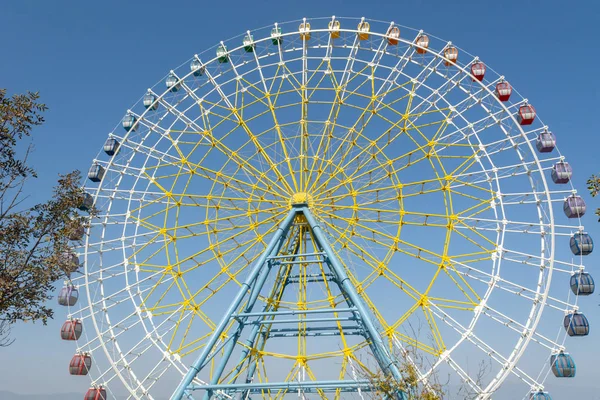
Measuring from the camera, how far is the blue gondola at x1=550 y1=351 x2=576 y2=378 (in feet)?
65.4

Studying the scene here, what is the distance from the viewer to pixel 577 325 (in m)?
20.3

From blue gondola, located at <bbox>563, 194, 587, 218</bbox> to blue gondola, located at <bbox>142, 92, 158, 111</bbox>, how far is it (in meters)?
17.6

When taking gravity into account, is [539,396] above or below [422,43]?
below

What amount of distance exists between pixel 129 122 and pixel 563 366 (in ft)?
65.2

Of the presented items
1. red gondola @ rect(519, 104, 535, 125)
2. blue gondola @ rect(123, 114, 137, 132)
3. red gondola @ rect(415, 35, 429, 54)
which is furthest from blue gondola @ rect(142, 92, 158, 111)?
red gondola @ rect(519, 104, 535, 125)

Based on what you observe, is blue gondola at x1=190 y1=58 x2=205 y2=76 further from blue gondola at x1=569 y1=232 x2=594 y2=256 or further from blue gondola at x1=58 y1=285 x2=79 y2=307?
blue gondola at x1=569 y1=232 x2=594 y2=256

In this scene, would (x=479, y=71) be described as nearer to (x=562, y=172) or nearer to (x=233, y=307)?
(x=562, y=172)

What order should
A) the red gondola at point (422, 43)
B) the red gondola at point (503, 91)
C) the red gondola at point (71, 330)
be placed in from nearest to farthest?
the red gondola at point (71, 330)
the red gondola at point (503, 91)
the red gondola at point (422, 43)

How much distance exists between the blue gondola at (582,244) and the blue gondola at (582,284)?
0.82 meters

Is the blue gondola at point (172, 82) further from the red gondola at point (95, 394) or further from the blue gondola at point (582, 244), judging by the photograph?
the blue gondola at point (582, 244)

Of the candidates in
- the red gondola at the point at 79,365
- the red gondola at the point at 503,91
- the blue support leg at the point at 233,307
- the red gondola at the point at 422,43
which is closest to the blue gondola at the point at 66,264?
the blue support leg at the point at 233,307

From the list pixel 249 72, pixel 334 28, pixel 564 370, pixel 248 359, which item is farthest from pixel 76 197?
pixel 564 370

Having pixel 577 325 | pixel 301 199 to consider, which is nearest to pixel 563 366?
pixel 577 325

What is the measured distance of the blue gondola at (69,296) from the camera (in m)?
23.4
